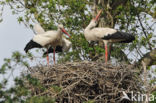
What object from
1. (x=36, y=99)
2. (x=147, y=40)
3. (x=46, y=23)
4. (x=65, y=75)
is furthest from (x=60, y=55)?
(x=36, y=99)

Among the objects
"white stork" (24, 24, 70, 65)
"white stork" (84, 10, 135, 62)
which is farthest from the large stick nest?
"white stork" (24, 24, 70, 65)

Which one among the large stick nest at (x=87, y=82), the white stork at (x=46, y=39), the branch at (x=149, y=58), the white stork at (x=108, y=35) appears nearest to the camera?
the large stick nest at (x=87, y=82)

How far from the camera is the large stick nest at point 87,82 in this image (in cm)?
955


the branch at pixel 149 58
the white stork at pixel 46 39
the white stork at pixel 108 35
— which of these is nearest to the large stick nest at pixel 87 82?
the white stork at pixel 108 35

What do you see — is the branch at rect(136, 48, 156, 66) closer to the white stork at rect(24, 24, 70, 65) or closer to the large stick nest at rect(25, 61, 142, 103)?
the white stork at rect(24, 24, 70, 65)

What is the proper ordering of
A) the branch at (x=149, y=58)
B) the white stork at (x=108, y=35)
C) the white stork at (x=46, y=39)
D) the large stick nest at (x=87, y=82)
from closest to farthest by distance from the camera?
the large stick nest at (x=87, y=82) → the white stork at (x=108, y=35) → the white stork at (x=46, y=39) → the branch at (x=149, y=58)

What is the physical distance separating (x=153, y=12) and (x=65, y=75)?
5225 mm

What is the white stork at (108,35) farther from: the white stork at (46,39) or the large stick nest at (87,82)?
the large stick nest at (87,82)

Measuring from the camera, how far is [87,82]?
31.2 ft

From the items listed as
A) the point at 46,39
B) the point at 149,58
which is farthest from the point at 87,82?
the point at 149,58

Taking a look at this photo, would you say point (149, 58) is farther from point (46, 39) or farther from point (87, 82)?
point (87, 82)

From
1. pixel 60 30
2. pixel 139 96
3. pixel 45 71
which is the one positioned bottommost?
pixel 139 96

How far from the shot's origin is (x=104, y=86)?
31.6 feet

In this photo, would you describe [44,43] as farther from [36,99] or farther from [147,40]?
[36,99]
